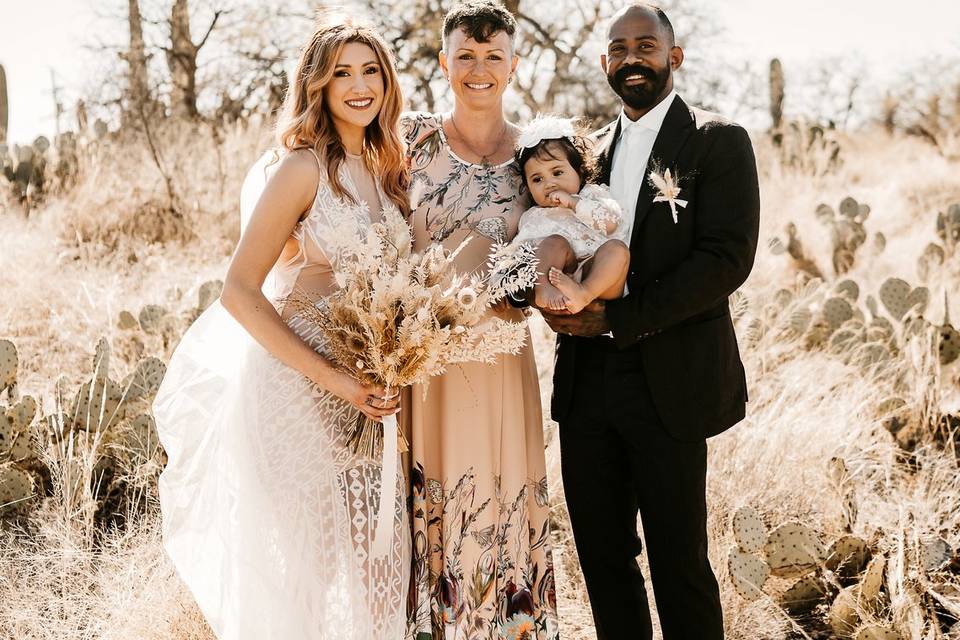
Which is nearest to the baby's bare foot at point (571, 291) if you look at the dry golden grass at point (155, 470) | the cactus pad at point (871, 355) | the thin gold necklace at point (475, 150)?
the thin gold necklace at point (475, 150)

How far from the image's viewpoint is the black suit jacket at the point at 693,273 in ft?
9.45

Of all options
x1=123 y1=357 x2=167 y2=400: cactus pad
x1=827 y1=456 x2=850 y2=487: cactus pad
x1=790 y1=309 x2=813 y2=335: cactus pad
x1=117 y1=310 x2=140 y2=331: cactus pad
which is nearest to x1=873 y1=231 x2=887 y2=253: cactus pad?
x1=790 y1=309 x2=813 y2=335: cactus pad

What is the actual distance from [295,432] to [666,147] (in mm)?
1550

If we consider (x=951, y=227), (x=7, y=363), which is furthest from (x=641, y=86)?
(x=951, y=227)

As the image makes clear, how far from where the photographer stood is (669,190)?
9.64 ft

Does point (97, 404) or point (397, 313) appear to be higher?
point (397, 313)

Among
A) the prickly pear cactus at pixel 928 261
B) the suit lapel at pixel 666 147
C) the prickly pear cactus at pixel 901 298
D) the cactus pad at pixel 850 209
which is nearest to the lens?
the suit lapel at pixel 666 147

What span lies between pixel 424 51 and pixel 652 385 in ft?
30.3

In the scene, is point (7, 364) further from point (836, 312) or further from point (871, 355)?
point (836, 312)

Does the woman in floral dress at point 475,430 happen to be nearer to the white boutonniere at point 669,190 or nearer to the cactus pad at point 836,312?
the white boutonniere at point 669,190

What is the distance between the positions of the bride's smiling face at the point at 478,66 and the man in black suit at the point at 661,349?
0.38 metres

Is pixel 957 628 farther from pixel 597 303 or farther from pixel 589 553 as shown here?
pixel 597 303

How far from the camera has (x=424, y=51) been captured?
37.2ft

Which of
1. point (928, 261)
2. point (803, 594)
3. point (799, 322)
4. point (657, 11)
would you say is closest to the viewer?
point (657, 11)
